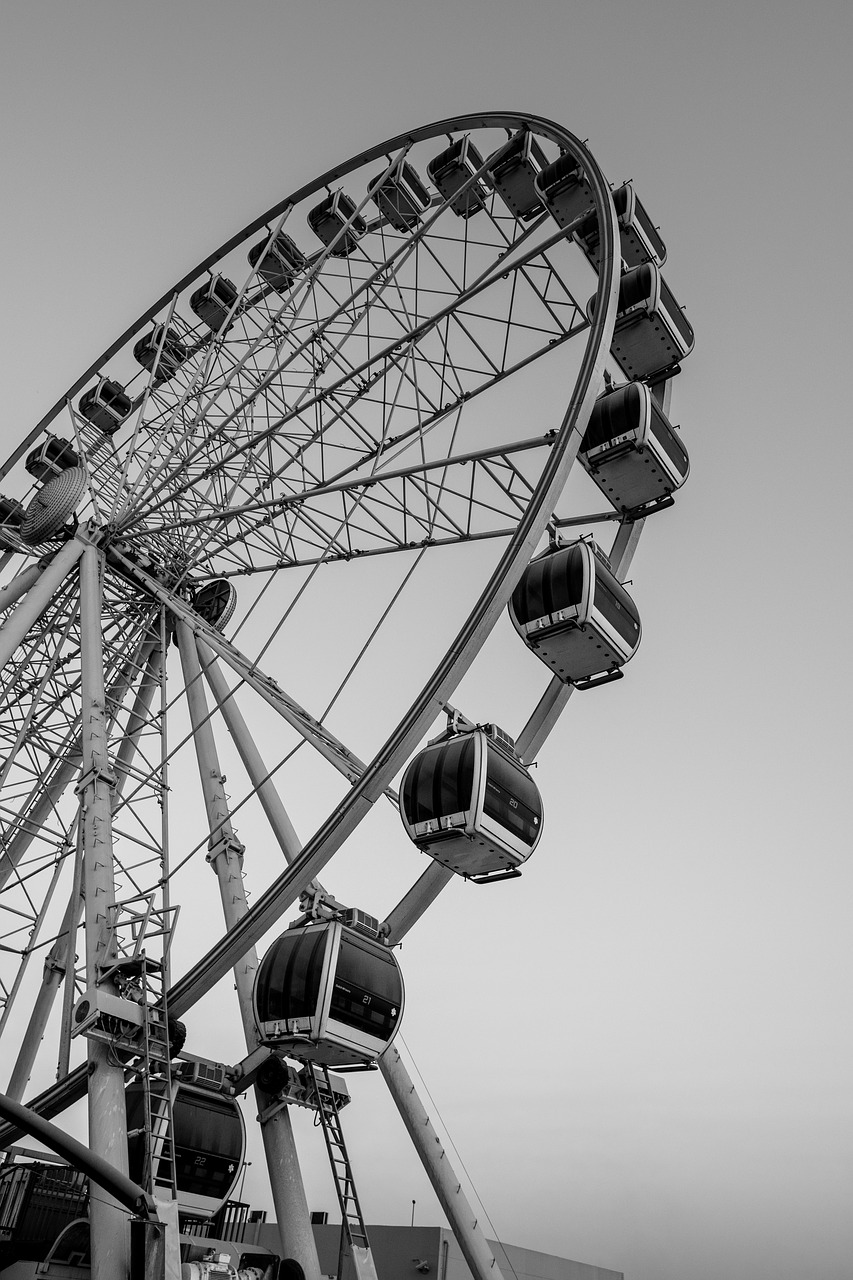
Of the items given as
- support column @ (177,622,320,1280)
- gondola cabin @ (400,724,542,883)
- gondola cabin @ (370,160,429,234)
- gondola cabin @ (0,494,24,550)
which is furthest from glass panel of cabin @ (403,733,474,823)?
gondola cabin @ (370,160,429,234)

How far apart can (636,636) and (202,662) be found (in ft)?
26.1

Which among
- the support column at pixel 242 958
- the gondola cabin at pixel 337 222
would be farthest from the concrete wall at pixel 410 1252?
the gondola cabin at pixel 337 222

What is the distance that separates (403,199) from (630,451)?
30.5ft

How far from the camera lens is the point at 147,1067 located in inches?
467

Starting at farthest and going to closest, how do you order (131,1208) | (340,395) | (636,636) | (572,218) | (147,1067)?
(340,395) → (572,218) → (636,636) → (147,1067) → (131,1208)

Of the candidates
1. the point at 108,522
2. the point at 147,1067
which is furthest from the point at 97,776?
the point at 108,522

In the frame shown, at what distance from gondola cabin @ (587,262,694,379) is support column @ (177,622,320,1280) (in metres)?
8.38

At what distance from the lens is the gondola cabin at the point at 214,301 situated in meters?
23.0

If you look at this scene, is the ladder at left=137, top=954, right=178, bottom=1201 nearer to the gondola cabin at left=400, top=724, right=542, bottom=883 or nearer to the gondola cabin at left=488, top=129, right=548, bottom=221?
the gondola cabin at left=400, top=724, right=542, bottom=883

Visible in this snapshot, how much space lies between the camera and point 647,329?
1625 cm

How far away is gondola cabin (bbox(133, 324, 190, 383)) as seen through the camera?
2305cm

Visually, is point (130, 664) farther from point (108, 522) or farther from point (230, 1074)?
point (230, 1074)

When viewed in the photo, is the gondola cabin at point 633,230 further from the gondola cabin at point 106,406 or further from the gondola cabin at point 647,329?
the gondola cabin at point 106,406

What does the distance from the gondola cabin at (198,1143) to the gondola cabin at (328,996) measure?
219 centimetres
